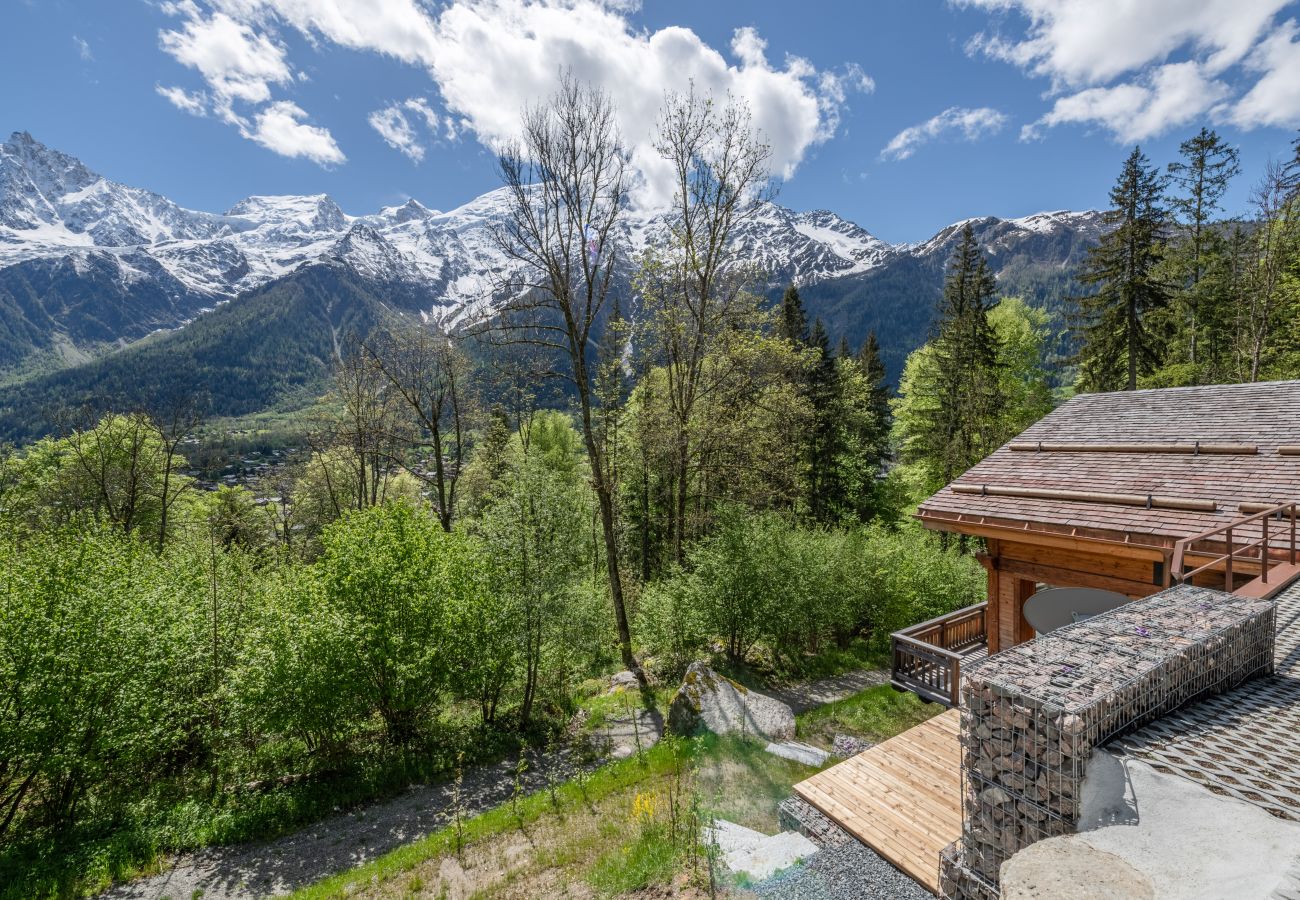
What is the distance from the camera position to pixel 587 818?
27.0 ft

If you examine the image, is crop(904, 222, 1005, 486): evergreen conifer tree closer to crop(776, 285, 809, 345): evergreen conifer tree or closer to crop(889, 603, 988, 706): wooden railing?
crop(776, 285, 809, 345): evergreen conifer tree

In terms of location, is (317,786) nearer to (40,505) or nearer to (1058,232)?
→ (40,505)

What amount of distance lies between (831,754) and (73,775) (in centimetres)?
1352

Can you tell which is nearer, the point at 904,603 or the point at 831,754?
the point at 831,754

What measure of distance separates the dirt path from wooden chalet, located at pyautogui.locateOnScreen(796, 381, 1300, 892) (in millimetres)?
5922

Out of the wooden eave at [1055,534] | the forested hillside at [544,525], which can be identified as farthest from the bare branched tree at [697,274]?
the wooden eave at [1055,534]

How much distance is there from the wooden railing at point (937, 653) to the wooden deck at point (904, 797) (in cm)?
110

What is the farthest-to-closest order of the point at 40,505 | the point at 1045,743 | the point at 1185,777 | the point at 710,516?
the point at 40,505 → the point at 710,516 → the point at 1045,743 → the point at 1185,777

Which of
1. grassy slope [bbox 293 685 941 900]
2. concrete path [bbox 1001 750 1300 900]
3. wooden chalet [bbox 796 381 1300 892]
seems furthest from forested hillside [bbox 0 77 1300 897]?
concrete path [bbox 1001 750 1300 900]

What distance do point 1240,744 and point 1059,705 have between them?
1.37 metres

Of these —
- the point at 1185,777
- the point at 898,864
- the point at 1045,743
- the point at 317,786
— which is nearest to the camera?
the point at 1185,777

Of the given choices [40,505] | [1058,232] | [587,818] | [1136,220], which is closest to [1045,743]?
[587,818]

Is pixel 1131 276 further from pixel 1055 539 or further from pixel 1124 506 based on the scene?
pixel 1055 539

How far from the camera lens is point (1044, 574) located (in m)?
9.25
